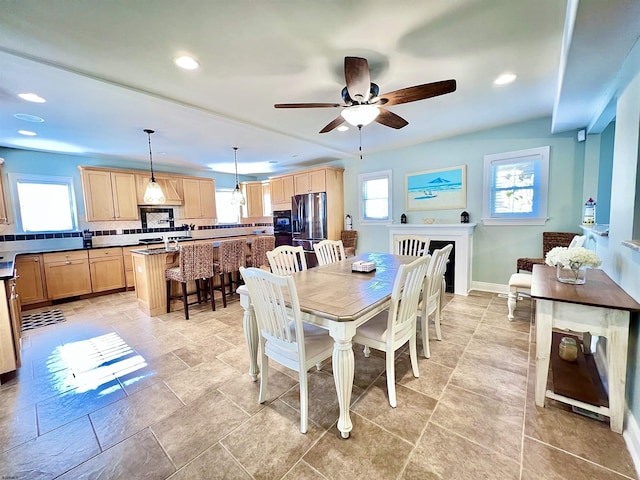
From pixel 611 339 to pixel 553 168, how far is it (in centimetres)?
294

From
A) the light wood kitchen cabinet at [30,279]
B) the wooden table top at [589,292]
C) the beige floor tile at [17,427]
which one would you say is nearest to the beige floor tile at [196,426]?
the beige floor tile at [17,427]

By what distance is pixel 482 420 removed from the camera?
165 centimetres

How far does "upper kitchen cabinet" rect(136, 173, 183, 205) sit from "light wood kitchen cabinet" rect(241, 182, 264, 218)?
5.78ft

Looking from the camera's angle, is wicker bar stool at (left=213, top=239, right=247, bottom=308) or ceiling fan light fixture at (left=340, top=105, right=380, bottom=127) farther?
wicker bar stool at (left=213, top=239, right=247, bottom=308)

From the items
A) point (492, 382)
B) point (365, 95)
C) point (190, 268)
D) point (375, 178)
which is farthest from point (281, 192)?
point (492, 382)

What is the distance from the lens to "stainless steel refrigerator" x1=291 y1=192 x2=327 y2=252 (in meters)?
5.49

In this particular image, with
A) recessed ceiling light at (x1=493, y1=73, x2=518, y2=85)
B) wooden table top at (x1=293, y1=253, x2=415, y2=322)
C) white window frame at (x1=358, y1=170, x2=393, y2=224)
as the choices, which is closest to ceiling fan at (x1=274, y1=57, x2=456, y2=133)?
recessed ceiling light at (x1=493, y1=73, x2=518, y2=85)

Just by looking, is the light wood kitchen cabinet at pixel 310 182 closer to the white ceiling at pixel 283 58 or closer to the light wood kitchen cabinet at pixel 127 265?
the white ceiling at pixel 283 58

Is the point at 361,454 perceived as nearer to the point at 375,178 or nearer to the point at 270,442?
the point at 270,442

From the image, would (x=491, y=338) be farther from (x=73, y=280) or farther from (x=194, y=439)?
(x=73, y=280)

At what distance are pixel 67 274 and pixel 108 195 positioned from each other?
4.89 ft

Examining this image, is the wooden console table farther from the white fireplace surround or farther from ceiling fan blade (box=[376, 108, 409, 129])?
the white fireplace surround

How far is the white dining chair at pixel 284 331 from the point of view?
1.50 meters

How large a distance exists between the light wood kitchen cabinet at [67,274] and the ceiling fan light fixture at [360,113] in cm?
497
